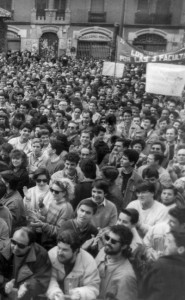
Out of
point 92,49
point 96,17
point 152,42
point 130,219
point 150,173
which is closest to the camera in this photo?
point 130,219

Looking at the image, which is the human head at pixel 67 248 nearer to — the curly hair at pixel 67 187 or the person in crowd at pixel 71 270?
the person in crowd at pixel 71 270

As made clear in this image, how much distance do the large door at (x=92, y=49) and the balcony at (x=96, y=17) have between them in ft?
5.56

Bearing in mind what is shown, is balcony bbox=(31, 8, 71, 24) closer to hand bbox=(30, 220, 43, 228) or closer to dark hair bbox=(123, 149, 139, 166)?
dark hair bbox=(123, 149, 139, 166)

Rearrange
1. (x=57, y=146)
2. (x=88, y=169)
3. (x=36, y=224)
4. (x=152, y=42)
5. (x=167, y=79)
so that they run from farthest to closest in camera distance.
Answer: (x=152, y=42)
(x=167, y=79)
(x=57, y=146)
(x=88, y=169)
(x=36, y=224)

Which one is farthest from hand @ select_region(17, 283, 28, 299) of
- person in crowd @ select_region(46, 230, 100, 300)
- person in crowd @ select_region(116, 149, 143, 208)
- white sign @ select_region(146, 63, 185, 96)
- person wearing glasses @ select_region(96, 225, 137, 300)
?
white sign @ select_region(146, 63, 185, 96)

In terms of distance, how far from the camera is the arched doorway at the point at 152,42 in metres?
28.6

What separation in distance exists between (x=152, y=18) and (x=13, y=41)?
9.13 m

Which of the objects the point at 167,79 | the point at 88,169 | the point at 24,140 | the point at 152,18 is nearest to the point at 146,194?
the point at 88,169

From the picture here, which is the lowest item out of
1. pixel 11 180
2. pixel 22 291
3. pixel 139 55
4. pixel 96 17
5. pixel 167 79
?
pixel 22 291

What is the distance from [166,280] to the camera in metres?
2.48

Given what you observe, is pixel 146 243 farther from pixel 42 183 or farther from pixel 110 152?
pixel 110 152

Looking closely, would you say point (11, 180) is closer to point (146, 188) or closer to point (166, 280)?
point (146, 188)

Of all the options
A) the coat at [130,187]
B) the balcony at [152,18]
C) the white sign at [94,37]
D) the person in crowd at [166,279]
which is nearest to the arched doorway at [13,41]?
the white sign at [94,37]

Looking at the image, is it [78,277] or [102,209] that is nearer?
A: [78,277]
